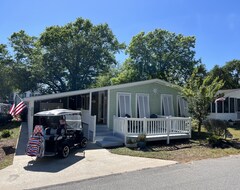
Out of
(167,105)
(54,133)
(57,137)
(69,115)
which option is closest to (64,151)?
(57,137)

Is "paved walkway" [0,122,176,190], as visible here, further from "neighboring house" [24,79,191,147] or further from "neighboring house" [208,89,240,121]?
"neighboring house" [208,89,240,121]

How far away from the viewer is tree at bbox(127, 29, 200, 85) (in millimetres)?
29672

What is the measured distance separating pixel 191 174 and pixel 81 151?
5030 millimetres

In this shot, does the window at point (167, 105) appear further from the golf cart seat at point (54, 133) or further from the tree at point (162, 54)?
the tree at point (162, 54)

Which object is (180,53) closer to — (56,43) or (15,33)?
(56,43)

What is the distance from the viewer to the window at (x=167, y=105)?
16.1 meters

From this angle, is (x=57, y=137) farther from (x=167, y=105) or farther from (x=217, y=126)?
(x=217, y=126)

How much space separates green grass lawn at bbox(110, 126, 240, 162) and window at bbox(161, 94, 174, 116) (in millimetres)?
3625

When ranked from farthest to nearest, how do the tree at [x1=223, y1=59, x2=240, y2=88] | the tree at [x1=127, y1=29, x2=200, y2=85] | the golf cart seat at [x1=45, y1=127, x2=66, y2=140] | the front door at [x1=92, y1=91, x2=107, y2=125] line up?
the tree at [x1=223, y1=59, x2=240, y2=88] < the tree at [x1=127, y1=29, x2=200, y2=85] < the front door at [x1=92, y1=91, x2=107, y2=125] < the golf cart seat at [x1=45, y1=127, x2=66, y2=140]

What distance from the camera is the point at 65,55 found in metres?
28.2

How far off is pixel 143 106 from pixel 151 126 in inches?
118

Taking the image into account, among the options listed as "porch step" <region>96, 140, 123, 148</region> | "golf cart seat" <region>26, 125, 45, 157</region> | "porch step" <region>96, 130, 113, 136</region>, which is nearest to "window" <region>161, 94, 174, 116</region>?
"porch step" <region>96, 130, 113, 136</region>

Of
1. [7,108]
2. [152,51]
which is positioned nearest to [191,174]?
[7,108]

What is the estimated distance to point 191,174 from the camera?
7.05m
